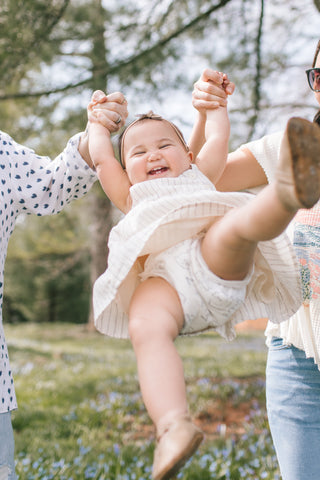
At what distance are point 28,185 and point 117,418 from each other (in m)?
2.84

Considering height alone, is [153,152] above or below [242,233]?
above

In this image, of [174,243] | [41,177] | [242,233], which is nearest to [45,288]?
[41,177]

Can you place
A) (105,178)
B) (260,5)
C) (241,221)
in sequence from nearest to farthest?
(241,221), (105,178), (260,5)

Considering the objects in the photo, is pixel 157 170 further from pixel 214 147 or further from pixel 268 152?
pixel 268 152

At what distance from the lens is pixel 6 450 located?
4.48ft

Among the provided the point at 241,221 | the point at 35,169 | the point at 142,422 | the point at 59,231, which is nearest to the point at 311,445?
the point at 241,221

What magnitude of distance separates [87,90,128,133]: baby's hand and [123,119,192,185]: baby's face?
0.06m

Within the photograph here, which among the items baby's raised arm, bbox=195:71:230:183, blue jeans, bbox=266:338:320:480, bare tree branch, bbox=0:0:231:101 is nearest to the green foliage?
bare tree branch, bbox=0:0:231:101

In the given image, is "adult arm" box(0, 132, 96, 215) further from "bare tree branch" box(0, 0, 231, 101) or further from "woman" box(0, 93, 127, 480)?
"bare tree branch" box(0, 0, 231, 101)

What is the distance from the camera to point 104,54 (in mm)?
4340

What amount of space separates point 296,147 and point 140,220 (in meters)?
0.46

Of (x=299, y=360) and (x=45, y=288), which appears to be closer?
(x=299, y=360)

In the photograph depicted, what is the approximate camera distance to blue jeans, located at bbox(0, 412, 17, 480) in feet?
4.42

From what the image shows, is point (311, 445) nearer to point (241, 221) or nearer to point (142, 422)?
point (241, 221)
